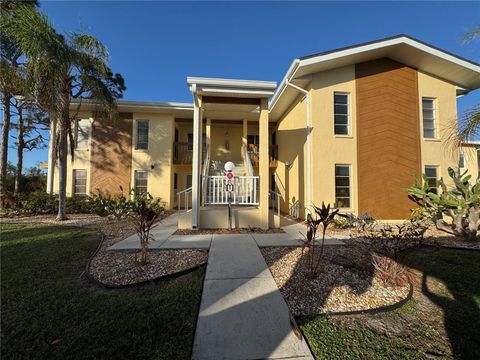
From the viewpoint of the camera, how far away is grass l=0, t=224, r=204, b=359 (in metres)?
2.17

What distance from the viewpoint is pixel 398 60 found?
966cm

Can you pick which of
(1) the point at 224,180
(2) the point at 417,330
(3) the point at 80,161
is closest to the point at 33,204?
(3) the point at 80,161

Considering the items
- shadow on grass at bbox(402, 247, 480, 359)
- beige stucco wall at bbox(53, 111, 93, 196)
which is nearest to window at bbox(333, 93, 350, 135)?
shadow on grass at bbox(402, 247, 480, 359)

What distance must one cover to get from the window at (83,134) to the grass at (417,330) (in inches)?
588

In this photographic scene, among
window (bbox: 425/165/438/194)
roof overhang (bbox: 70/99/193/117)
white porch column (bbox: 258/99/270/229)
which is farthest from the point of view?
roof overhang (bbox: 70/99/193/117)

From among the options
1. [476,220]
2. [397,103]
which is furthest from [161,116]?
[476,220]

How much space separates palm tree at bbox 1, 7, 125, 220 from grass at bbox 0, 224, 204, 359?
5937 millimetres

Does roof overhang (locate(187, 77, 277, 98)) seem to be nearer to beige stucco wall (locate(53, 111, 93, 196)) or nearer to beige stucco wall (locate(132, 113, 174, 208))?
beige stucco wall (locate(132, 113, 174, 208))

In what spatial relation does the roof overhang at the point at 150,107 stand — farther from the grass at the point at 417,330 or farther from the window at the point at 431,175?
the window at the point at 431,175

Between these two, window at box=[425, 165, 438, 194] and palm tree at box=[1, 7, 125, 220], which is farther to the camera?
window at box=[425, 165, 438, 194]

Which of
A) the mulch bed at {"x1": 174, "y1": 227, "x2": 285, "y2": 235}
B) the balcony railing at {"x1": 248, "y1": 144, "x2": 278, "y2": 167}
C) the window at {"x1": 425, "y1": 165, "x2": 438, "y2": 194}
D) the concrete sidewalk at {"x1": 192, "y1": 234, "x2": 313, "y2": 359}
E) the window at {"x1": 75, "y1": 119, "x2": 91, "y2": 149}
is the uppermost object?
the window at {"x1": 75, "y1": 119, "x2": 91, "y2": 149}

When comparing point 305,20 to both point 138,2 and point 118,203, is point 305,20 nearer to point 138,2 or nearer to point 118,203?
point 138,2

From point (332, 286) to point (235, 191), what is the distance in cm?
510

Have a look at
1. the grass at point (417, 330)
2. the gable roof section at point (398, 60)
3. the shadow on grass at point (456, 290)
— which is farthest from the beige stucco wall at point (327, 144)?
the grass at point (417, 330)
